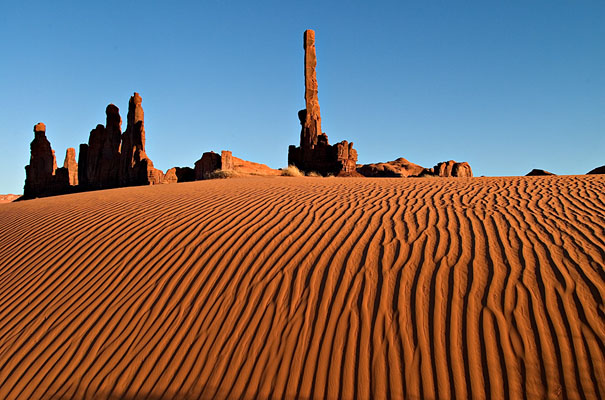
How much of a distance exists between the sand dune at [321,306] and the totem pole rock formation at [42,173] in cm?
2606

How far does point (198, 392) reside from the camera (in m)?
3.71

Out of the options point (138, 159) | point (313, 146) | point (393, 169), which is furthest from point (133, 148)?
point (393, 169)

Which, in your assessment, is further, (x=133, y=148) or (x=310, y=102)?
(x=310, y=102)

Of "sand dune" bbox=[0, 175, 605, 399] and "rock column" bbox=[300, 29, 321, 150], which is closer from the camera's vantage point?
"sand dune" bbox=[0, 175, 605, 399]

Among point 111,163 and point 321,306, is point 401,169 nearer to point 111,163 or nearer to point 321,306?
point 111,163

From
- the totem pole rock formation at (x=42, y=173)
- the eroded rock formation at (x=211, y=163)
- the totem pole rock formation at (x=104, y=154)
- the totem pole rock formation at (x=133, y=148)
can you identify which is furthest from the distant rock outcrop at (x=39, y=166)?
the eroded rock formation at (x=211, y=163)

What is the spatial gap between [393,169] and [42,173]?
85.6 feet

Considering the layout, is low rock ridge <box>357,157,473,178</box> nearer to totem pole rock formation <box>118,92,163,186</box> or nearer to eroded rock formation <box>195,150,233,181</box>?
eroded rock formation <box>195,150,233,181</box>

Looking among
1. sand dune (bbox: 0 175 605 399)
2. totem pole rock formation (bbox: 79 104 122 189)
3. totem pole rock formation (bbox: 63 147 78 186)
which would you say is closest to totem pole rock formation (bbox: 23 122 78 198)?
totem pole rock formation (bbox: 79 104 122 189)

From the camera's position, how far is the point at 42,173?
31531mm

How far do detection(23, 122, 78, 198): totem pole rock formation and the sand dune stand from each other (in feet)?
85.5

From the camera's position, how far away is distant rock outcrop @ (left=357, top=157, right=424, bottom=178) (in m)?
41.6

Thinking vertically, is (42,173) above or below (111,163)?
below

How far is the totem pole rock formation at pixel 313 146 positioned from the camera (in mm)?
27094
